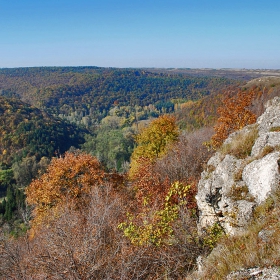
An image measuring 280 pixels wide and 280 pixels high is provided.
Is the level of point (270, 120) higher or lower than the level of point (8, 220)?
higher

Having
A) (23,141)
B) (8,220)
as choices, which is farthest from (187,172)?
(23,141)

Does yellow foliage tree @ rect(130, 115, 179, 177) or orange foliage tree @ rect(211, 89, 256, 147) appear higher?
orange foliage tree @ rect(211, 89, 256, 147)

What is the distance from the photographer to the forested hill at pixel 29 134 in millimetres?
102312

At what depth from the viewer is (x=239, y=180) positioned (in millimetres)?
8391

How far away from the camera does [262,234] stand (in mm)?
5848

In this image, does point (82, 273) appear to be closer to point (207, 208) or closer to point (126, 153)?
point (207, 208)

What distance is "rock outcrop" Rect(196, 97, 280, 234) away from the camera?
7266mm

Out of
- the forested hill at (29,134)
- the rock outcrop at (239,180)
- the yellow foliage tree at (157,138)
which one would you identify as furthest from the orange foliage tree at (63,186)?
the forested hill at (29,134)

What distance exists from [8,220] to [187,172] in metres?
40.9

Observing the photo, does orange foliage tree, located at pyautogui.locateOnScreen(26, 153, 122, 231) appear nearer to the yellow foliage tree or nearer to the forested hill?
the yellow foliage tree

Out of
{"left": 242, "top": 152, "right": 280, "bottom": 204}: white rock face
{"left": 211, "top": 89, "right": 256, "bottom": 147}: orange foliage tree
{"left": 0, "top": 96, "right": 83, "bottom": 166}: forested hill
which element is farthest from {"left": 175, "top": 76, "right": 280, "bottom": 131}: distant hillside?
{"left": 242, "top": 152, "right": 280, "bottom": 204}: white rock face

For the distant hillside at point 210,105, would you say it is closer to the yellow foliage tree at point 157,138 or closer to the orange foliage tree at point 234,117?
the yellow foliage tree at point 157,138

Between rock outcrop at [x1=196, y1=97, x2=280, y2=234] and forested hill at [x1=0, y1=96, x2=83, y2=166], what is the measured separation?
95.6 meters

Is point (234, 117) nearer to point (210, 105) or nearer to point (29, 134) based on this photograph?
point (210, 105)
